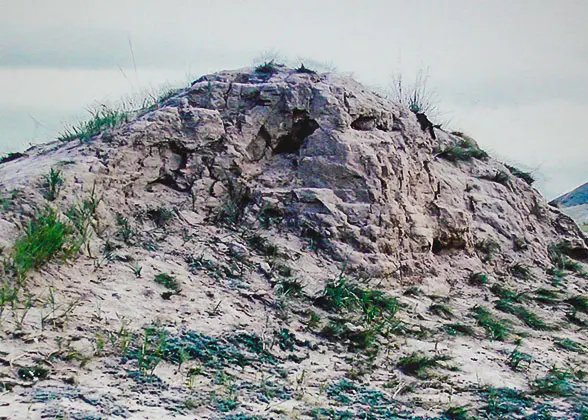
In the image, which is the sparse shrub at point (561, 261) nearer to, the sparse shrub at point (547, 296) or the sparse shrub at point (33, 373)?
the sparse shrub at point (547, 296)

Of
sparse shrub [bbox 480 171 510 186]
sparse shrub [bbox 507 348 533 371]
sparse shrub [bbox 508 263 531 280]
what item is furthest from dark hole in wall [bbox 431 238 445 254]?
sparse shrub [bbox 507 348 533 371]

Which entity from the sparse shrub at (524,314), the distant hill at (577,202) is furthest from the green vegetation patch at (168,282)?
the distant hill at (577,202)

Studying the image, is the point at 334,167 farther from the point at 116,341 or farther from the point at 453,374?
the point at 116,341

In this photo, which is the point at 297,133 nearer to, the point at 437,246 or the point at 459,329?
the point at 437,246

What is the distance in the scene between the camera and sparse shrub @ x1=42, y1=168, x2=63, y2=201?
6234mm

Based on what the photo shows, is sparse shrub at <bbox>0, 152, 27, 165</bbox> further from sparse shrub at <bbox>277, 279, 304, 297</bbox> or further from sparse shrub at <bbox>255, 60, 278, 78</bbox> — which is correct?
sparse shrub at <bbox>277, 279, 304, 297</bbox>

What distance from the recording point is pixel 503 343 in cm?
652

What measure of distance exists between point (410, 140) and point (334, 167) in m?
1.55

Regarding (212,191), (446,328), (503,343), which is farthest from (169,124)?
(503,343)

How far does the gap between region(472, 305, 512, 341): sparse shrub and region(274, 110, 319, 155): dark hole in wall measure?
275 centimetres

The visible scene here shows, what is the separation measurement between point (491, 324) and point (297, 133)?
311 centimetres

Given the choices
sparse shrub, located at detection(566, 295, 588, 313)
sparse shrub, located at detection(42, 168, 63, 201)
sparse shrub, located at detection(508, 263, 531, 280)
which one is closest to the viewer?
sparse shrub, located at detection(42, 168, 63, 201)

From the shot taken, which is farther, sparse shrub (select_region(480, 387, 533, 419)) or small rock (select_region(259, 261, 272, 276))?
small rock (select_region(259, 261, 272, 276))

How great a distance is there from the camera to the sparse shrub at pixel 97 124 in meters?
7.48
